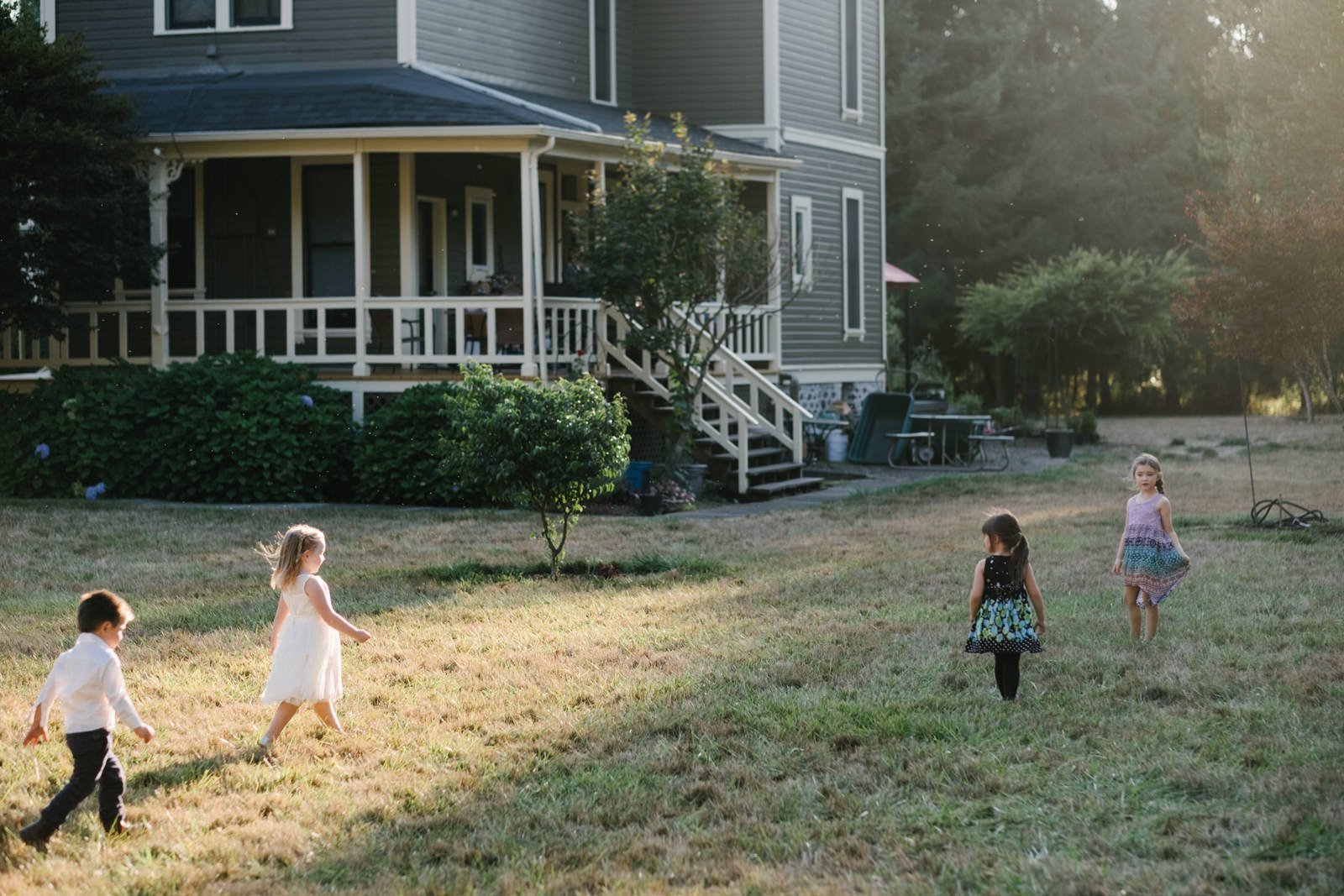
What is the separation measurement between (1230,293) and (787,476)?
18.6 ft

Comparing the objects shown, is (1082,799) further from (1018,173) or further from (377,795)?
(1018,173)

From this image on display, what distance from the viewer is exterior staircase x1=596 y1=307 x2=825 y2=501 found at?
57.9 feet

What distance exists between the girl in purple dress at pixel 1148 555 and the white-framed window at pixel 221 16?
1460 cm

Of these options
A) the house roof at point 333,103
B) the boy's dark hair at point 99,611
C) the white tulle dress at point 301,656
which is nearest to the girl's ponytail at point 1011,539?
the white tulle dress at point 301,656

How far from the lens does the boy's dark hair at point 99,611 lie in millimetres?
5250

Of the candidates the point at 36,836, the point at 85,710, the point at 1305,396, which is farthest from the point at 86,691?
the point at 1305,396

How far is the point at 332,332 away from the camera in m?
17.9

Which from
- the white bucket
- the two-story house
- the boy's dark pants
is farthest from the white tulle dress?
the white bucket

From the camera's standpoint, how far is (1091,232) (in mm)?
43031

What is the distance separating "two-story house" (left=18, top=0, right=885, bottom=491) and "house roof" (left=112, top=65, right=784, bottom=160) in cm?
5

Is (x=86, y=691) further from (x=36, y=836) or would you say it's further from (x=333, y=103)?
(x=333, y=103)

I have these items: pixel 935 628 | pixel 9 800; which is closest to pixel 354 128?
pixel 935 628

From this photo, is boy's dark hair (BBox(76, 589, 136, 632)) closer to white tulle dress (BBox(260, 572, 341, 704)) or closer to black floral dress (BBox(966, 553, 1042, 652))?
white tulle dress (BBox(260, 572, 341, 704))

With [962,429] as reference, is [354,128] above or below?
Answer: above
